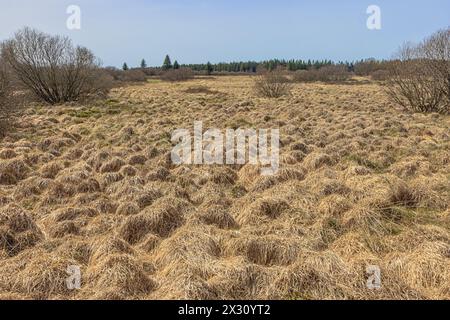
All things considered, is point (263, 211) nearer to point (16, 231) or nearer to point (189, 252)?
point (189, 252)

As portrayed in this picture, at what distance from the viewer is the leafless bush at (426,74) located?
16.0 m

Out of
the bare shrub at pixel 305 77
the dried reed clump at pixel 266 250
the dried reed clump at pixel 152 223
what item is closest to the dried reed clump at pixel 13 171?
the dried reed clump at pixel 152 223

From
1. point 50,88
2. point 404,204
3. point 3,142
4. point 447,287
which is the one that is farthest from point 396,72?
point 50,88

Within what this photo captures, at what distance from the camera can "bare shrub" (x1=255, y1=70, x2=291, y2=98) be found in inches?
1081

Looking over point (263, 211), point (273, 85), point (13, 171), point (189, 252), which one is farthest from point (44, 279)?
point (273, 85)

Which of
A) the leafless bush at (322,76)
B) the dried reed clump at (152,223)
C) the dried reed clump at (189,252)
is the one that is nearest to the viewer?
the dried reed clump at (189,252)

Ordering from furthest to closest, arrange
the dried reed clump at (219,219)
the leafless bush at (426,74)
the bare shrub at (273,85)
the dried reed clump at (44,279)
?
the bare shrub at (273,85) → the leafless bush at (426,74) → the dried reed clump at (219,219) → the dried reed clump at (44,279)

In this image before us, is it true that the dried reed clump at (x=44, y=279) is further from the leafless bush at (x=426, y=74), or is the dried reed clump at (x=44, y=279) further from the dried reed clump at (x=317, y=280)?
the leafless bush at (x=426, y=74)

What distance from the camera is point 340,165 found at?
346 inches

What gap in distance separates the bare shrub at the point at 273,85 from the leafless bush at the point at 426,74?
1024 centimetres

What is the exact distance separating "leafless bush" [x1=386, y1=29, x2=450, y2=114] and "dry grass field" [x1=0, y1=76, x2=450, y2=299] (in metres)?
6.60

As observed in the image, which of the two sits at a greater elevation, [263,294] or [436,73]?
[436,73]
